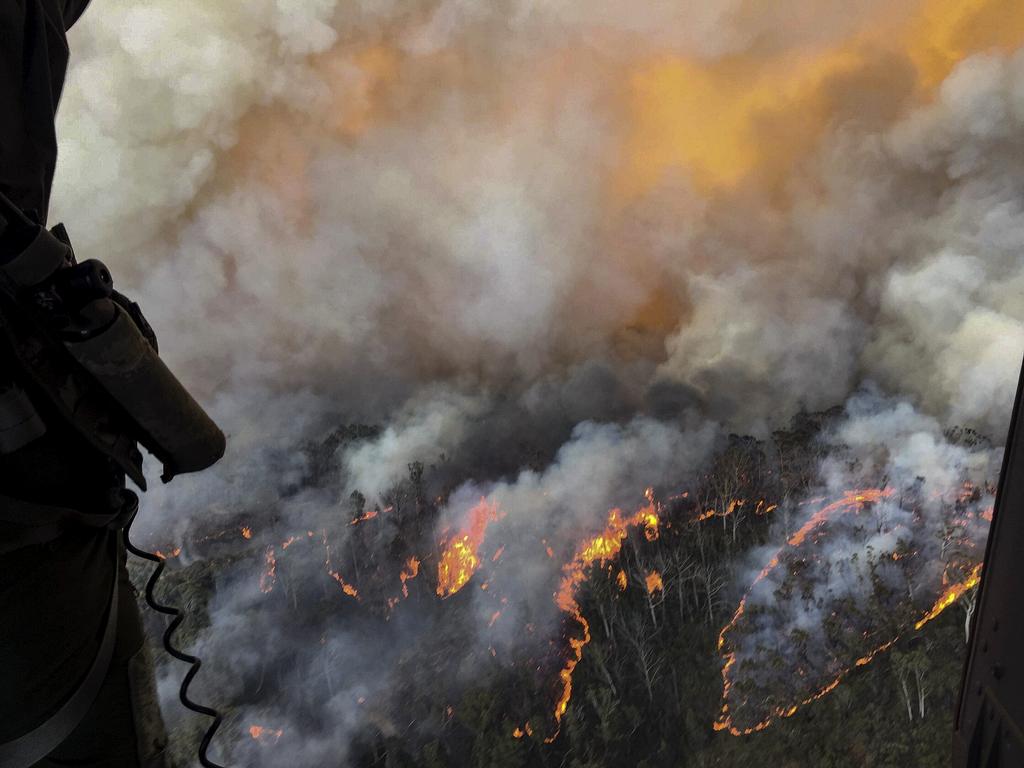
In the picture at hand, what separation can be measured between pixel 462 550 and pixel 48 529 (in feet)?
67.6

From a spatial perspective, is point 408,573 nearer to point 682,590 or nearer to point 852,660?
point 682,590

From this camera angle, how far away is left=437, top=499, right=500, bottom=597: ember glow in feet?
71.2

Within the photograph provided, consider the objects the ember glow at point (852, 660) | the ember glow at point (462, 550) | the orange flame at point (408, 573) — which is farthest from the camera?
the ember glow at point (462, 550)

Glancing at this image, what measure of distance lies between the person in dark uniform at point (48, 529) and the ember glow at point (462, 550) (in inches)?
785

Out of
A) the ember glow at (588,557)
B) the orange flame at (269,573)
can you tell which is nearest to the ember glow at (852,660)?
the ember glow at (588,557)

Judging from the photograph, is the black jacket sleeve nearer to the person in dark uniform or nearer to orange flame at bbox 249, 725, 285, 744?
the person in dark uniform

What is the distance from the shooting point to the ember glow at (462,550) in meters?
21.7

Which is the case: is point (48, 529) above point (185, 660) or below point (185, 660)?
above

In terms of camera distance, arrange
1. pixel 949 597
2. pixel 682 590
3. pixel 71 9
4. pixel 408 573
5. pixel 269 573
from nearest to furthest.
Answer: pixel 71 9
pixel 949 597
pixel 682 590
pixel 269 573
pixel 408 573

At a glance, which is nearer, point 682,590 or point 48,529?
point 48,529

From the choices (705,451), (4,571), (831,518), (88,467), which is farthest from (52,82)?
(831,518)

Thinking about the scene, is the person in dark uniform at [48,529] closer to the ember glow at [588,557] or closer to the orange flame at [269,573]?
the ember glow at [588,557]

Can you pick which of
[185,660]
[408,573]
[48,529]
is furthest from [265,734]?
[48,529]

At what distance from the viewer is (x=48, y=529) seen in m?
1.78
